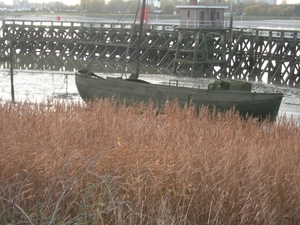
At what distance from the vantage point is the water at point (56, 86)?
105ft

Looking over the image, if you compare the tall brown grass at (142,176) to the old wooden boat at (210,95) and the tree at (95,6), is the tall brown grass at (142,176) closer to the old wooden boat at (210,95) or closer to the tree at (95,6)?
the old wooden boat at (210,95)

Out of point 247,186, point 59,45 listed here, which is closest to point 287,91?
point 247,186

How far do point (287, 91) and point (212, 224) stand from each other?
2803 centimetres

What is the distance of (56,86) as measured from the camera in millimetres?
37812

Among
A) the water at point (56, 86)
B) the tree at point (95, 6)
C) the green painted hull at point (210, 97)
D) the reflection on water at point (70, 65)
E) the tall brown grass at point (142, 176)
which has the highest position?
the tree at point (95, 6)

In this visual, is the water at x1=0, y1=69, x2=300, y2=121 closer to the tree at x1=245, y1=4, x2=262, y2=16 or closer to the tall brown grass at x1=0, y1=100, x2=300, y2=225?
the tall brown grass at x1=0, y1=100, x2=300, y2=225

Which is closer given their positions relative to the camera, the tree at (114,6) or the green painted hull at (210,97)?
the green painted hull at (210,97)

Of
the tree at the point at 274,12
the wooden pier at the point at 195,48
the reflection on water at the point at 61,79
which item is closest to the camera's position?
the reflection on water at the point at 61,79

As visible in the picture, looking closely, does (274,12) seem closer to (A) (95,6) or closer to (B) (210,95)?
(A) (95,6)

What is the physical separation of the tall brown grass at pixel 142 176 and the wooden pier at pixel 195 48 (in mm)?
21158

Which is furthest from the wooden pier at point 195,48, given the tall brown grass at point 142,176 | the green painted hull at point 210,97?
the tall brown grass at point 142,176

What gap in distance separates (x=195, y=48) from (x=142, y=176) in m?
33.5

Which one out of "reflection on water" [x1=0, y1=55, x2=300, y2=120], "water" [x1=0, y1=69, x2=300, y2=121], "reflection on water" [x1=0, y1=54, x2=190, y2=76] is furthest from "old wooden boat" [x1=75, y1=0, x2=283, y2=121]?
"reflection on water" [x1=0, y1=54, x2=190, y2=76]

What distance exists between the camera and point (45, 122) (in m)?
15.9
